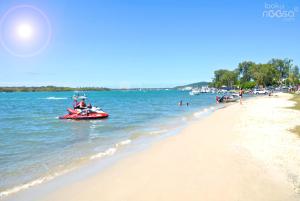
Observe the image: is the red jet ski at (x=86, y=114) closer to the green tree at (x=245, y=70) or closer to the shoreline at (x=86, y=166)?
the shoreline at (x=86, y=166)

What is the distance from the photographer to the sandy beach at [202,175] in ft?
32.2

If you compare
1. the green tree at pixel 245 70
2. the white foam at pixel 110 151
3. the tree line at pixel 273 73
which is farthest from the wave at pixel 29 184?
the green tree at pixel 245 70

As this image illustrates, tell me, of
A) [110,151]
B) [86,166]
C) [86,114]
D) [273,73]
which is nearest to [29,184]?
[86,166]

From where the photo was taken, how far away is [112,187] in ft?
35.7

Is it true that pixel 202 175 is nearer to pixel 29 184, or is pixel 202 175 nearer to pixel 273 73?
pixel 29 184

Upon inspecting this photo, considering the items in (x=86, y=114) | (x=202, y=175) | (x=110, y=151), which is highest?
(x=202, y=175)

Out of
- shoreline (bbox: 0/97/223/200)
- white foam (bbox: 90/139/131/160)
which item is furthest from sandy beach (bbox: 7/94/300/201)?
white foam (bbox: 90/139/131/160)

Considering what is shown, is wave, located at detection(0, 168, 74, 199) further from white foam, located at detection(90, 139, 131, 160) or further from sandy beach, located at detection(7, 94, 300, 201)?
white foam, located at detection(90, 139, 131, 160)

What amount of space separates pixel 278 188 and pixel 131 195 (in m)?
4.85

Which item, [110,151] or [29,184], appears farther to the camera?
[110,151]

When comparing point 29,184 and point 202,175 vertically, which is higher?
point 202,175

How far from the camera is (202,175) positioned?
38.6 feet

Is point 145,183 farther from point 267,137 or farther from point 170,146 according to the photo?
point 267,137

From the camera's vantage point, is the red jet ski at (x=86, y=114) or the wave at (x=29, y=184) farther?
the red jet ski at (x=86, y=114)
